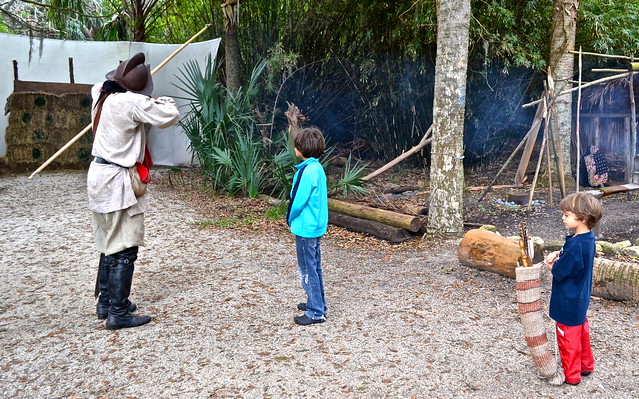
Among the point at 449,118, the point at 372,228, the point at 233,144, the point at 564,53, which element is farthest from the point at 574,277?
the point at 564,53

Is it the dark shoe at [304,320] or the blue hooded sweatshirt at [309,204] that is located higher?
the blue hooded sweatshirt at [309,204]

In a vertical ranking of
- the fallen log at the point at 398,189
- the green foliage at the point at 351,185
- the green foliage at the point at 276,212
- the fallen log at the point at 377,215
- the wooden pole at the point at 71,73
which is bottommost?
the green foliage at the point at 276,212

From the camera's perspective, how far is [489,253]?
460 cm

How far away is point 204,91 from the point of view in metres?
8.28

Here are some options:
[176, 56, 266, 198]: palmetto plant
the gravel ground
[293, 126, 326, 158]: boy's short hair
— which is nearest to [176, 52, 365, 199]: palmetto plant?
[176, 56, 266, 198]: palmetto plant

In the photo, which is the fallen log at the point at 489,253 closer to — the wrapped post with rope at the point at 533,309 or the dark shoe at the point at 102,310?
the wrapped post with rope at the point at 533,309

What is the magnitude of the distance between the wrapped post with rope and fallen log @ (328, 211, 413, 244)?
3.09 meters

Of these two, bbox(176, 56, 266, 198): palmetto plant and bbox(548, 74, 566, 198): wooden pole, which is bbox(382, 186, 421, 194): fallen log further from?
bbox(548, 74, 566, 198): wooden pole

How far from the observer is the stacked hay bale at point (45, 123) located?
1003cm

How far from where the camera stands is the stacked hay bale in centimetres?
1003

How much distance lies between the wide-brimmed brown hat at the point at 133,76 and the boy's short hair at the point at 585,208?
7.96 ft

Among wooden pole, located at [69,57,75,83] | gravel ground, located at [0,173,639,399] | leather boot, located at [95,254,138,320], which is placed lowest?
gravel ground, located at [0,173,639,399]

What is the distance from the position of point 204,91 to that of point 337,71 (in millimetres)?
2697

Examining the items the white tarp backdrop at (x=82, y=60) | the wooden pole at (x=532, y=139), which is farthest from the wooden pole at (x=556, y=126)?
the white tarp backdrop at (x=82, y=60)
